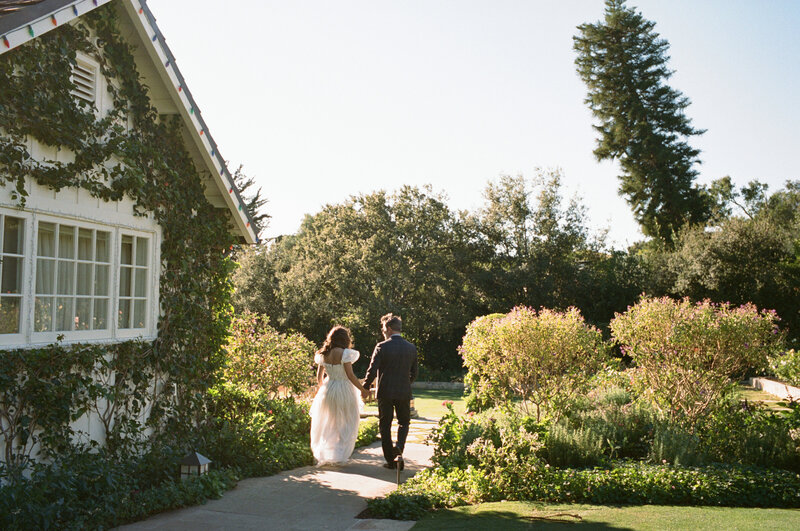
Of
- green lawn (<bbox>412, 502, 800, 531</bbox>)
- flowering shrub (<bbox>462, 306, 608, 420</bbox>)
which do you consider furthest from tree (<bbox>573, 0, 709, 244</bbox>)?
green lawn (<bbox>412, 502, 800, 531</bbox>)

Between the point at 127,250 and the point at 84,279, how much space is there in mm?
814

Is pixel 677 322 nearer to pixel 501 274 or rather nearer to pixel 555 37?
pixel 555 37

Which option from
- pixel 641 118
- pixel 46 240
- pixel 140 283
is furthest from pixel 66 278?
pixel 641 118

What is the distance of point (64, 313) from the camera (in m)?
7.09

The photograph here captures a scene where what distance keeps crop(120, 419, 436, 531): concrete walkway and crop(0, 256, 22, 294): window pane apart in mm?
2628

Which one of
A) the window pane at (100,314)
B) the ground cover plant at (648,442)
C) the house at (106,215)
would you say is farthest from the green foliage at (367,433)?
the window pane at (100,314)

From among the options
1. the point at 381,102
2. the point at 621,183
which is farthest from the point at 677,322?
the point at 621,183

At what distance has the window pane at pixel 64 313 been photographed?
275 inches

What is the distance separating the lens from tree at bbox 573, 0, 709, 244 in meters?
35.5

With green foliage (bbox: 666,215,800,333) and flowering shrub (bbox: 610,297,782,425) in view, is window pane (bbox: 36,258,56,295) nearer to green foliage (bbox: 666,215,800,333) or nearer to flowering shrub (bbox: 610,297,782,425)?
flowering shrub (bbox: 610,297,782,425)

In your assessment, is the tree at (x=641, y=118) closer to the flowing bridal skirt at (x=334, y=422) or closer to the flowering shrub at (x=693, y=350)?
the flowering shrub at (x=693, y=350)

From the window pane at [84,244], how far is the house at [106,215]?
2 centimetres

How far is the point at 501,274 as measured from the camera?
105ft

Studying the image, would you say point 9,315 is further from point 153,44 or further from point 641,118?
point 641,118
